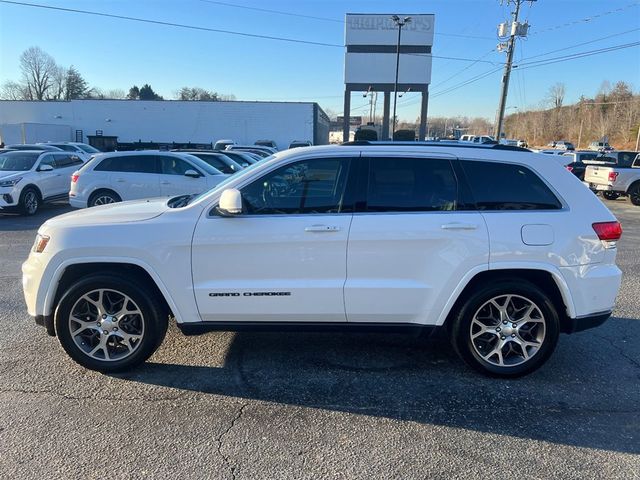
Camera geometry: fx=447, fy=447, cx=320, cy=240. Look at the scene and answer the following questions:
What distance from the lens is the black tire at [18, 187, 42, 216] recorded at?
38.5ft

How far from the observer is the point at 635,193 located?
16.6 meters

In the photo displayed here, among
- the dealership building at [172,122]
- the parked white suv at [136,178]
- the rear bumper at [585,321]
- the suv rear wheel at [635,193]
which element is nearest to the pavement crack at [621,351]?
the rear bumper at [585,321]

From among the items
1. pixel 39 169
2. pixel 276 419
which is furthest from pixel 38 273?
pixel 39 169

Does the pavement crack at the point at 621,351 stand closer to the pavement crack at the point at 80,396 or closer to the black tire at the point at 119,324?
the pavement crack at the point at 80,396

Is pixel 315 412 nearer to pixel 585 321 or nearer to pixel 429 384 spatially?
pixel 429 384

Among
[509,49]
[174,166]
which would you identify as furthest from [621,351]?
[509,49]

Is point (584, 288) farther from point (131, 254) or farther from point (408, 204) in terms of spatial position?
point (131, 254)

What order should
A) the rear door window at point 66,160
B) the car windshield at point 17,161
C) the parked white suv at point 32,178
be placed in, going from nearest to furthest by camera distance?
the parked white suv at point 32,178 < the car windshield at point 17,161 < the rear door window at point 66,160

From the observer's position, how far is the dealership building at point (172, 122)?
43812 millimetres

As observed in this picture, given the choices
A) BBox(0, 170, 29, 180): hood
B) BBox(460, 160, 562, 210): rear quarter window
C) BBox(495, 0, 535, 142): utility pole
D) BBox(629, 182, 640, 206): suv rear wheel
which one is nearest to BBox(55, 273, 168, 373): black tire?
BBox(460, 160, 562, 210): rear quarter window

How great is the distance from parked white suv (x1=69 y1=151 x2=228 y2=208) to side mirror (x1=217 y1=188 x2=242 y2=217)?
7.48 meters

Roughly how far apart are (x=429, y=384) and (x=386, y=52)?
137 feet

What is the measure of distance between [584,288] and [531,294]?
41 cm

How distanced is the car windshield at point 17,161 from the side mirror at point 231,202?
11743mm
